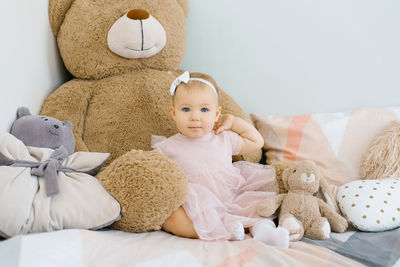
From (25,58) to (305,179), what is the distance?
3.02 feet

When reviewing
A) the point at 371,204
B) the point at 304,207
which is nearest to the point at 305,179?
the point at 304,207

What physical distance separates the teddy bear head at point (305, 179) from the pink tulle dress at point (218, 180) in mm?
79

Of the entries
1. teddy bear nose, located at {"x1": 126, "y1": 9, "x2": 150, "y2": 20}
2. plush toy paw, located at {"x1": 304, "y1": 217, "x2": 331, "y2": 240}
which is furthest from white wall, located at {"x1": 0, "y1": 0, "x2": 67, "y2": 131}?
plush toy paw, located at {"x1": 304, "y1": 217, "x2": 331, "y2": 240}

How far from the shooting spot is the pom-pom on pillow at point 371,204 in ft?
3.61

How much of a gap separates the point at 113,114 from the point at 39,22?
1.28 ft

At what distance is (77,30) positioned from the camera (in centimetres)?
138

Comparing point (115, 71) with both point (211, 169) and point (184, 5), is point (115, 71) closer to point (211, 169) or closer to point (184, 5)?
point (184, 5)

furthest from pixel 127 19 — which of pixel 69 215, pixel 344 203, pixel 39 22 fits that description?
pixel 344 203

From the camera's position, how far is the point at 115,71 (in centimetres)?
143

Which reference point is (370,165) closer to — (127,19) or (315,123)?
(315,123)

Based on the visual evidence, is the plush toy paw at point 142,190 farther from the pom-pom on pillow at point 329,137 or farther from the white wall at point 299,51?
the white wall at point 299,51

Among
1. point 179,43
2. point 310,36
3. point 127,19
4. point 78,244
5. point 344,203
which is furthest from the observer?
point 310,36

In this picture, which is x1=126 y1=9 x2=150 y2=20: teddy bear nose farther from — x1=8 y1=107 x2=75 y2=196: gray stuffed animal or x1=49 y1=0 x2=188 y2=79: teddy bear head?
x1=8 y1=107 x2=75 y2=196: gray stuffed animal

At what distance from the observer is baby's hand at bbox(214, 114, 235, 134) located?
1.32 metres
